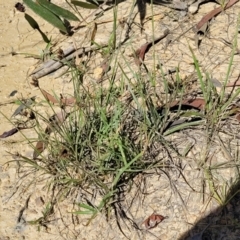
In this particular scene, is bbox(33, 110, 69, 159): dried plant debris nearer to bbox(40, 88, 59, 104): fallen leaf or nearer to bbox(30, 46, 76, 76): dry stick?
bbox(40, 88, 59, 104): fallen leaf

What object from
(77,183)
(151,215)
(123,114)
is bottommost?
(151,215)

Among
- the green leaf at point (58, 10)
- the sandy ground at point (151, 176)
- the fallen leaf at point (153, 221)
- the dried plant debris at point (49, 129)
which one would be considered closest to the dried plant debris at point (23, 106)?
the sandy ground at point (151, 176)

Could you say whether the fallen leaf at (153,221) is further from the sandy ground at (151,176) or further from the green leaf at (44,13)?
the green leaf at (44,13)

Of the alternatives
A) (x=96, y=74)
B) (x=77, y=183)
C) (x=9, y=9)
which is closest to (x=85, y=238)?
(x=77, y=183)

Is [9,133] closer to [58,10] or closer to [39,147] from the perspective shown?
[39,147]

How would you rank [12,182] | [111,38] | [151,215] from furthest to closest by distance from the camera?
[111,38], [12,182], [151,215]

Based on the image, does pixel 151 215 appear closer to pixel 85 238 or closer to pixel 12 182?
pixel 85 238
